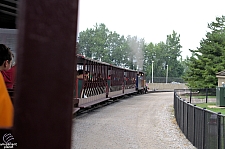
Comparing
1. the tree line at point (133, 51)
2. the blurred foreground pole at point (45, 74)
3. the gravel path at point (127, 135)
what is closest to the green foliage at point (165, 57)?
the tree line at point (133, 51)

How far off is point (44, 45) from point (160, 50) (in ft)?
345

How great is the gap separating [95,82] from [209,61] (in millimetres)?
22494

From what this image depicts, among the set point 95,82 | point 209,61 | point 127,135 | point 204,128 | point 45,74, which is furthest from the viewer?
point 209,61

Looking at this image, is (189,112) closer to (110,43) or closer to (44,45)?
(44,45)

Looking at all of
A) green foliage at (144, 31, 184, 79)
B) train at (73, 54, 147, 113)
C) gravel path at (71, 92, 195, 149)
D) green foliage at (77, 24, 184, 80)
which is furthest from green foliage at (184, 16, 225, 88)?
green foliage at (144, 31, 184, 79)

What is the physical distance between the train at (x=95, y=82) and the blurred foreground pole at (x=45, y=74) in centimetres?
910

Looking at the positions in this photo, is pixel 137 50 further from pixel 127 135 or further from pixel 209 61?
pixel 127 135

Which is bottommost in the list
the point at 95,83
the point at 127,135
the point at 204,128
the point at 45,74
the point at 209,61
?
the point at 127,135

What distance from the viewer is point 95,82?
18906 mm

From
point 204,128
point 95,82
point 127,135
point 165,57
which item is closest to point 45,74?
point 204,128

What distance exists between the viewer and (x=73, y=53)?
1.01 m

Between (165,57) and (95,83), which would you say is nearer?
(95,83)

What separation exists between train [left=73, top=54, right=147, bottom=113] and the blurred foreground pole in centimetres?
910

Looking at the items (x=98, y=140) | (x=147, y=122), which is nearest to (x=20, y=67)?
(x=98, y=140)
